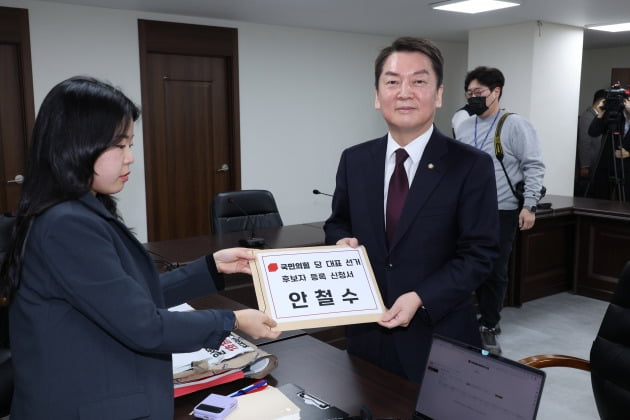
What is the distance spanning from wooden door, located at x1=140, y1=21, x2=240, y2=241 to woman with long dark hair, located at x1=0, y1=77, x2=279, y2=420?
4320 millimetres

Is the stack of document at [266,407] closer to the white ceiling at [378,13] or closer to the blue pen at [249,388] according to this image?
the blue pen at [249,388]

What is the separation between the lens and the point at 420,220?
1.50 meters

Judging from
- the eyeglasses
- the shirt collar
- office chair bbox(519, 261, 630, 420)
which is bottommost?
office chair bbox(519, 261, 630, 420)

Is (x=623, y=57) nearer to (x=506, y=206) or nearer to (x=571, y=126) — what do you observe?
(x=571, y=126)

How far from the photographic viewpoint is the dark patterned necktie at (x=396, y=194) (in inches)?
61.2

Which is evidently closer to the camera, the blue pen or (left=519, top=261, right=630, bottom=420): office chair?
the blue pen

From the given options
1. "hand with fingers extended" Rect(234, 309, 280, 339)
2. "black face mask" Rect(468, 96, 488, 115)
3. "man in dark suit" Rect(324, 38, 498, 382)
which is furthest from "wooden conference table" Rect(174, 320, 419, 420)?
"black face mask" Rect(468, 96, 488, 115)

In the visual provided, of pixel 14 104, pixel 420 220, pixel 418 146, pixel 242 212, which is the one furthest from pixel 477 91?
pixel 14 104

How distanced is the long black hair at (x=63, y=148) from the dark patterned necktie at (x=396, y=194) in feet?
2.62

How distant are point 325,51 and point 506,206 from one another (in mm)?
3502

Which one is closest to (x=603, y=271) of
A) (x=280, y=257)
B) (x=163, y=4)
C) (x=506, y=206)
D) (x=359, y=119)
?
(x=506, y=206)

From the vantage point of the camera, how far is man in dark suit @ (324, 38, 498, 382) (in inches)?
58.2

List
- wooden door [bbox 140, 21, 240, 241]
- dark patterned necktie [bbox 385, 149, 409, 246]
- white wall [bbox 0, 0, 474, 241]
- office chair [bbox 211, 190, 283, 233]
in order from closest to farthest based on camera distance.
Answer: dark patterned necktie [bbox 385, 149, 409, 246] < office chair [bbox 211, 190, 283, 233] < white wall [bbox 0, 0, 474, 241] < wooden door [bbox 140, 21, 240, 241]

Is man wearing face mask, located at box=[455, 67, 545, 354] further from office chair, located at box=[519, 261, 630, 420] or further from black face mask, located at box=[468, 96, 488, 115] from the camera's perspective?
office chair, located at box=[519, 261, 630, 420]
